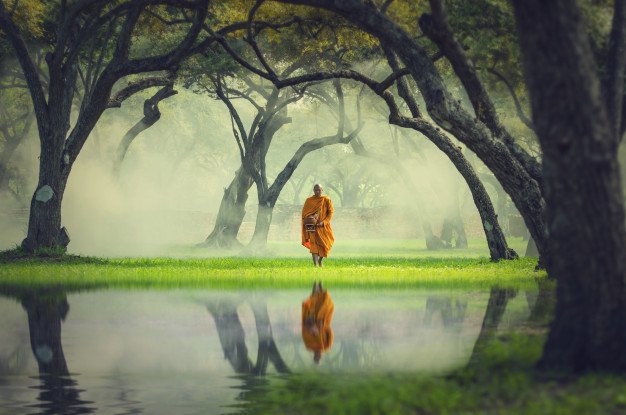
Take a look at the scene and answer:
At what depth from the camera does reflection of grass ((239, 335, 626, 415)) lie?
23.3 feet

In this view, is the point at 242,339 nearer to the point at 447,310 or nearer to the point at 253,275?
the point at 447,310

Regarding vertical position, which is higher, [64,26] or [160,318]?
[64,26]

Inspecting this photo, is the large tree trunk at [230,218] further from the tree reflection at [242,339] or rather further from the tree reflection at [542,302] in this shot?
the tree reflection at [242,339]

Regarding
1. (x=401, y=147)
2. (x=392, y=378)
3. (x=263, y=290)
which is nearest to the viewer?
(x=392, y=378)

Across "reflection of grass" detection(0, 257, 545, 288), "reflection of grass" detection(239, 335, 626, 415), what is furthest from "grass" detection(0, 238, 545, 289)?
"reflection of grass" detection(239, 335, 626, 415)

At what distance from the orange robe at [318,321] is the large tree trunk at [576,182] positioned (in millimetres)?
3332

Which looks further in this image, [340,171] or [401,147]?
[340,171]

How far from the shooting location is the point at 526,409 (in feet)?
22.9

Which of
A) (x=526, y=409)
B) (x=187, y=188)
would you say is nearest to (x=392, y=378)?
(x=526, y=409)

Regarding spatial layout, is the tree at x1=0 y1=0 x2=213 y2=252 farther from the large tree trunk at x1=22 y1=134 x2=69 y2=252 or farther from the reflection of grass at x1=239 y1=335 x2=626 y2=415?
Result: the reflection of grass at x1=239 y1=335 x2=626 y2=415

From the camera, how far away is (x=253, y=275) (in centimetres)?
2295

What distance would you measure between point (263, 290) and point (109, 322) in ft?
18.7

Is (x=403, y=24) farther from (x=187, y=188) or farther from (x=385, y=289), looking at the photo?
(x=187, y=188)

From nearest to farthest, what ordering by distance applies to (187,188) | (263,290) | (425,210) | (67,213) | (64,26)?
(263,290) < (64,26) < (425,210) < (67,213) < (187,188)
